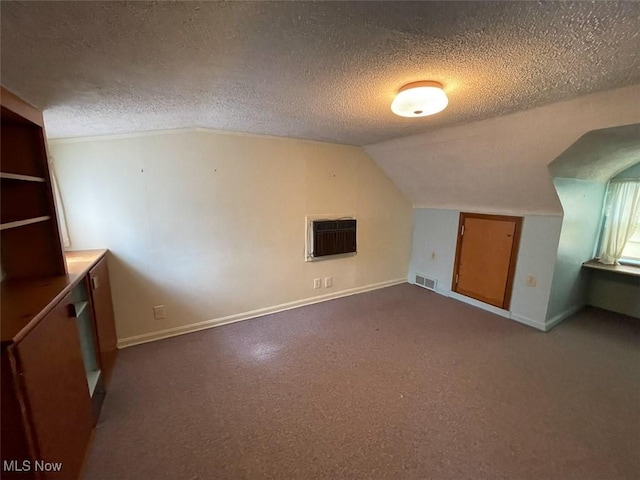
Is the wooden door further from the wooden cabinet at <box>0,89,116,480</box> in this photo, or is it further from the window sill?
the wooden cabinet at <box>0,89,116,480</box>

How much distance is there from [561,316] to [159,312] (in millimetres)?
4290

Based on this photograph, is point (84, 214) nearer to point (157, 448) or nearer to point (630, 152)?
point (157, 448)

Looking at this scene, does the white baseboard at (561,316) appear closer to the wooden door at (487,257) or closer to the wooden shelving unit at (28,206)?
the wooden door at (487,257)

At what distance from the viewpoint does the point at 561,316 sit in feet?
9.82

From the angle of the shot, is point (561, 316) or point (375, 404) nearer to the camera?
point (375, 404)

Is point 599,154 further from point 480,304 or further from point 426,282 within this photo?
point 426,282

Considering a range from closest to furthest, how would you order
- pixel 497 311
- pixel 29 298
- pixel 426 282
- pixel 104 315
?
pixel 29 298 → pixel 104 315 → pixel 497 311 → pixel 426 282

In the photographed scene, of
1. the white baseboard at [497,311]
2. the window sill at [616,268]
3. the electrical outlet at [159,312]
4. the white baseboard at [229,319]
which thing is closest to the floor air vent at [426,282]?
the white baseboard at [497,311]

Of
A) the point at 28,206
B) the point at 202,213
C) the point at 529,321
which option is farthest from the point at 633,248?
the point at 28,206

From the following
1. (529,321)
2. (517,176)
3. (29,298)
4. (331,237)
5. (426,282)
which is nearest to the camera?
(29,298)

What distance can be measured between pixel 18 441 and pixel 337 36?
6.16 ft

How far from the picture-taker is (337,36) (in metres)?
1.00

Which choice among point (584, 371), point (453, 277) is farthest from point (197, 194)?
point (584, 371)

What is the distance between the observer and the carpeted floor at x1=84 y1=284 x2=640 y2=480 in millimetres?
1417
